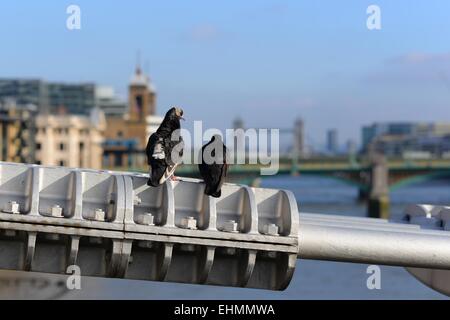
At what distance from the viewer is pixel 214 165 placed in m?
12.4

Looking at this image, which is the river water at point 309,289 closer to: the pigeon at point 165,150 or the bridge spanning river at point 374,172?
the pigeon at point 165,150

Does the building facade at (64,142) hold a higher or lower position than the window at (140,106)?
lower

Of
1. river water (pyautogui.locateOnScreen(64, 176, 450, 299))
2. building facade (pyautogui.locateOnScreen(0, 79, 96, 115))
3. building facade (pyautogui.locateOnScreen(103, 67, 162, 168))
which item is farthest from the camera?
building facade (pyautogui.locateOnScreen(0, 79, 96, 115))

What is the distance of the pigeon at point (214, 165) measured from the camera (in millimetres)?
12328

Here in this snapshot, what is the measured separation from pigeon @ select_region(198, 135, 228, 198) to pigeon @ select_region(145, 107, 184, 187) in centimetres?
30

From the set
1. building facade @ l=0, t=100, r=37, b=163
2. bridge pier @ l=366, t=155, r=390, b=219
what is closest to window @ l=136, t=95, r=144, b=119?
bridge pier @ l=366, t=155, r=390, b=219

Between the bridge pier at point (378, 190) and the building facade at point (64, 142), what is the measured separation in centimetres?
2397

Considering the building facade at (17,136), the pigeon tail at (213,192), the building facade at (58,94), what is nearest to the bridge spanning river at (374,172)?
the building facade at (17,136)

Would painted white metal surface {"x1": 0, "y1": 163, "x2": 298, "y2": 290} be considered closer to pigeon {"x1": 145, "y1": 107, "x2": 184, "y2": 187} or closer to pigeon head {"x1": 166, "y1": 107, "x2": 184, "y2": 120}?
pigeon {"x1": 145, "y1": 107, "x2": 184, "y2": 187}

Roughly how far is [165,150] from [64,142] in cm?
7604

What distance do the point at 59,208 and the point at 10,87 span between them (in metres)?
146

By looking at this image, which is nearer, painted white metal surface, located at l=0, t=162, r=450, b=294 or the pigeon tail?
painted white metal surface, located at l=0, t=162, r=450, b=294

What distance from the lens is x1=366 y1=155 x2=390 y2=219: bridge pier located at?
78.8 metres

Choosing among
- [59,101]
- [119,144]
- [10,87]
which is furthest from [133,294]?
[59,101]
